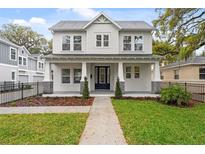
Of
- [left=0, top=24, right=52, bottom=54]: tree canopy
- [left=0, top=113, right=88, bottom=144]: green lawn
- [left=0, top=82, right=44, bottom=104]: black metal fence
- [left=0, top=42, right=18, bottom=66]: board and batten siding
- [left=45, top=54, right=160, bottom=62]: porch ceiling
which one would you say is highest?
[left=0, top=24, right=52, bottom=54]: tree canopy

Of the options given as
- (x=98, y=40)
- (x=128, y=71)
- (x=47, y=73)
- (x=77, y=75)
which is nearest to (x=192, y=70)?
(x=128, y=71)

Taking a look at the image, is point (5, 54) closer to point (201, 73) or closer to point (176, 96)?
point (176, 96)

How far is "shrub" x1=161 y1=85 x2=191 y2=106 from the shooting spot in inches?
546

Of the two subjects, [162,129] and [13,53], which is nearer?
[162,129]

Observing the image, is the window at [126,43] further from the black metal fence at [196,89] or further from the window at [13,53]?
the window at [13,53]

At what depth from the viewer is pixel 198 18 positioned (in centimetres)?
1703

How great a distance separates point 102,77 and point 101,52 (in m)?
2.52

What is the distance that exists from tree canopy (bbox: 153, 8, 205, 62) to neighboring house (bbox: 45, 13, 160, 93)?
265 cm

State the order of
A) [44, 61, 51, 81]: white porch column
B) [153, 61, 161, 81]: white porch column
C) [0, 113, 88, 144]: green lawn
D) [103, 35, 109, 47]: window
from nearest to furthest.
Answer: [0, 113, 88, 144]: green lawn → [153, 61, 161, 81]: white porch column → [44, 61, 51, 81]: white porch column → [103, 35, 109, 47]: window

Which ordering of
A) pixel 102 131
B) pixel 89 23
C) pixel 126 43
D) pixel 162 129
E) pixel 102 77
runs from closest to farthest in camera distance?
pixel 102 131 → pixel 162 129 → pixel 89 23 → pixel 126 43 → pixel 102 77

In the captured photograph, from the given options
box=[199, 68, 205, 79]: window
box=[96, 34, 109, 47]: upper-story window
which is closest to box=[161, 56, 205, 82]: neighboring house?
box=[199, 68, 205, 79]: window

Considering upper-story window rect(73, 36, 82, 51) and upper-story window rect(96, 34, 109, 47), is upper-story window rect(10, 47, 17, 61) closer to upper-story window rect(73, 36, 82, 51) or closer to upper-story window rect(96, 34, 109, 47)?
upper-story window rect(73, 36, 82, 51)

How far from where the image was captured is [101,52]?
21.0m

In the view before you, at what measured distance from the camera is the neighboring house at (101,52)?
2069cm
